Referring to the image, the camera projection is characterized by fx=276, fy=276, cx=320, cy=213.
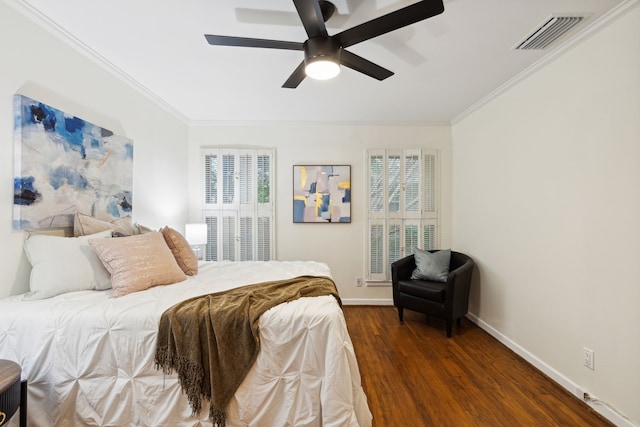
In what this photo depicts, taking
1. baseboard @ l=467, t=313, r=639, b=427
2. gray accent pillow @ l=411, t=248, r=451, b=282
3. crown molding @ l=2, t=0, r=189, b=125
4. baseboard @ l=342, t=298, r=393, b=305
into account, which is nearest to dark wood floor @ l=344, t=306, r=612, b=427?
baseboard @ l=467, t=313, r=639, b=427

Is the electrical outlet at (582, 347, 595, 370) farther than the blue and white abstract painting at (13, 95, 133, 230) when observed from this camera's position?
Yes

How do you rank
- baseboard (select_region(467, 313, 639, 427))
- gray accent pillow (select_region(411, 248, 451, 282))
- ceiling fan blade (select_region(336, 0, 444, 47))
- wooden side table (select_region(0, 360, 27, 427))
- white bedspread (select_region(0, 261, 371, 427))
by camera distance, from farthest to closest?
gray accent pillow (select_region(411, 248, 451, 282))
baseboard (select_region(467, 313, 639, 427))
white bedspread (select_region(0, 261, 371, 427))
ceiling fan blade (select_region(336, 0, 444, 47))
wooden side table (select_region(0, 360, 27, 427))

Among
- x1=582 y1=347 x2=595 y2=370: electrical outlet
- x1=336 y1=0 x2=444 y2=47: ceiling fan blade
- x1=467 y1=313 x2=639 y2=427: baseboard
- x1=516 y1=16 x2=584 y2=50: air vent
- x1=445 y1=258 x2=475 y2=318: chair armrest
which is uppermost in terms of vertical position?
x1=516 y1=16 x2=584 y2=50: air vent

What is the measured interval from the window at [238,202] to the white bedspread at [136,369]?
232 centimetres

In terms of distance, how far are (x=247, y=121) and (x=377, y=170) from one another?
1.92 m

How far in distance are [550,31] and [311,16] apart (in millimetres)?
1701

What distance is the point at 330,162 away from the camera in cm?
386

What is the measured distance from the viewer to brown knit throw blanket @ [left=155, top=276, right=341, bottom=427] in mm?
1469

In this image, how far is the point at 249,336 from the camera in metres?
1.49

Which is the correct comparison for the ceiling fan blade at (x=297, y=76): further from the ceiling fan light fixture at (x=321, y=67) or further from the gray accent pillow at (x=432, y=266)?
the gray accent pillow at (x=432, y=266)

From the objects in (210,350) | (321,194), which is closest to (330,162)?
(321,194)

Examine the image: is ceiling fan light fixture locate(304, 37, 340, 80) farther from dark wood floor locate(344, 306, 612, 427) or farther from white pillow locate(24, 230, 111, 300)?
dark wood floor locate(344, 306, 612, 427)

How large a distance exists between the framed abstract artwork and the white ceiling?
850 mm

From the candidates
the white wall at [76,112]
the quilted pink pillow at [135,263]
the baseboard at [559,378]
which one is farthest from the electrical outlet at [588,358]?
the white wall at [76,112]
